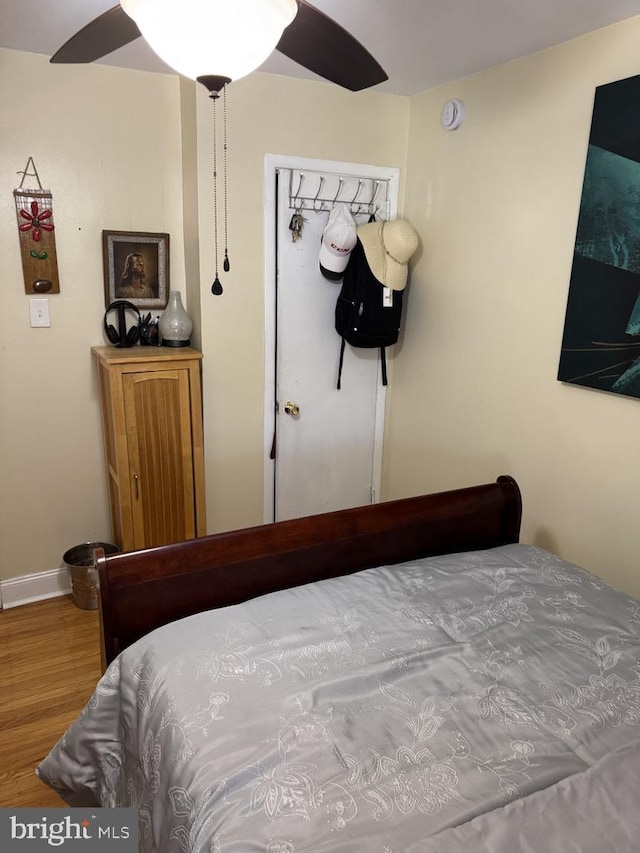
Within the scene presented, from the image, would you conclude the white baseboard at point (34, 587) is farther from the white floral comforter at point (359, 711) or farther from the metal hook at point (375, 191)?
the metal hook at point (375, 191)

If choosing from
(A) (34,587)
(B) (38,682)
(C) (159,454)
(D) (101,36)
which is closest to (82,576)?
(A) (34,587)

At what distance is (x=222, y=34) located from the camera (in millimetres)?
1162

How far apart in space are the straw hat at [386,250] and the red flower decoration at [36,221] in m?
1.36

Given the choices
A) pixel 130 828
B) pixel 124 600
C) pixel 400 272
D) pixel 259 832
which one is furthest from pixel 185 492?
pixel 259 832

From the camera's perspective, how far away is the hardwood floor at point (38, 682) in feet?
6.36

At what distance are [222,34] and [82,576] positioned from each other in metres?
2.37

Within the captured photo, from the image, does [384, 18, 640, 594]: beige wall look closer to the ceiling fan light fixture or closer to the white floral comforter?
the white floral comforter

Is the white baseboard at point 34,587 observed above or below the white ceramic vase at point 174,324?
below

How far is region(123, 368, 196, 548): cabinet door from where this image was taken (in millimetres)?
2596

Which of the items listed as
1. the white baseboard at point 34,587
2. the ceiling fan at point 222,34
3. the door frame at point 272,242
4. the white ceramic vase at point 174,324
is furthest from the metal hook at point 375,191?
the white baseboard at point 34,587

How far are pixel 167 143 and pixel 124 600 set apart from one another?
2.09 metres

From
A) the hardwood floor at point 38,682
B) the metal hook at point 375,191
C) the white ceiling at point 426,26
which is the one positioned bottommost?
the hardwood floor at point 38,682

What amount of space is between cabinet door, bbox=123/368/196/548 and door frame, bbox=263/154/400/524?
17.9 inches

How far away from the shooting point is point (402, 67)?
2.54 meters
